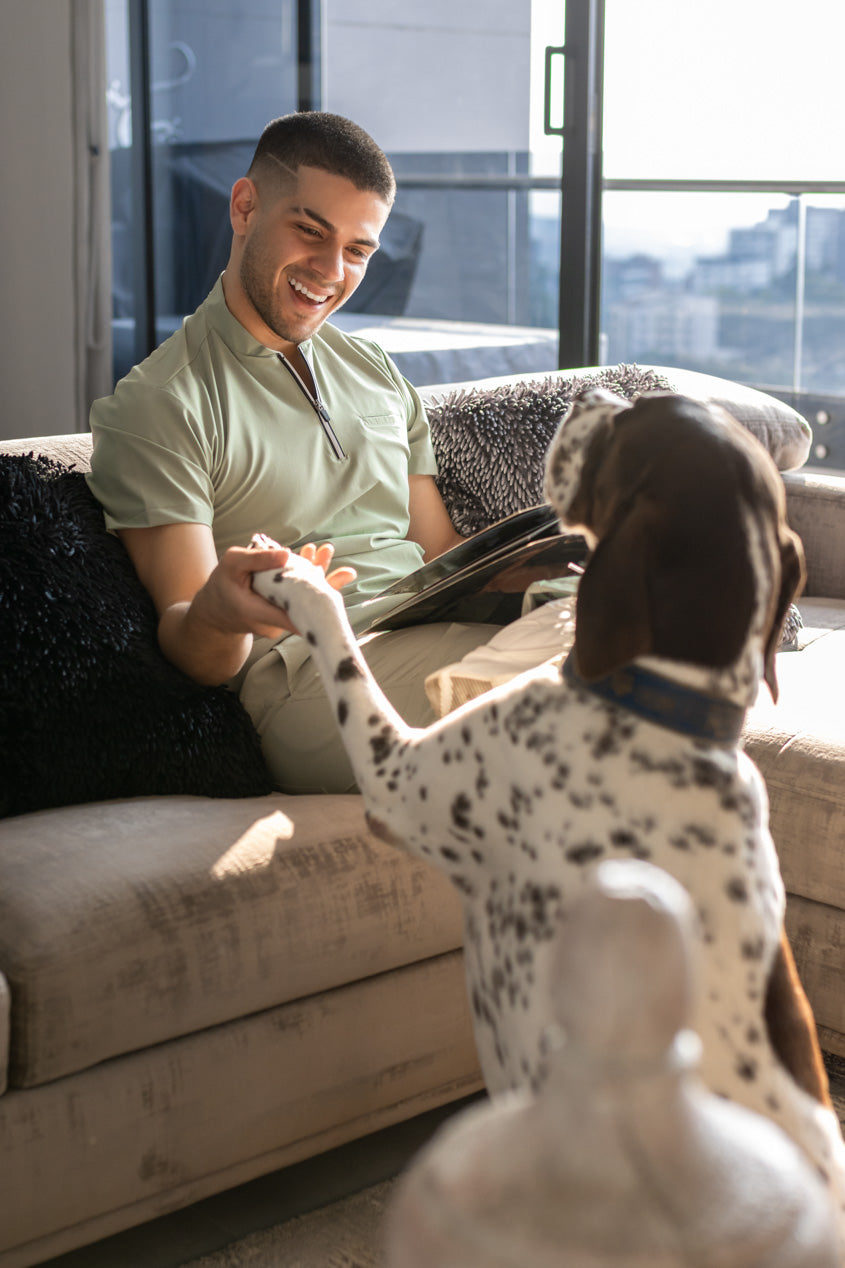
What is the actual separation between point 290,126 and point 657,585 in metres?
1.32

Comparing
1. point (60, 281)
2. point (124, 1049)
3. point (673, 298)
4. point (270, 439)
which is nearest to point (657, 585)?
point (124, 1049)

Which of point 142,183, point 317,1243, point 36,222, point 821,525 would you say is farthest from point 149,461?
point 142,183

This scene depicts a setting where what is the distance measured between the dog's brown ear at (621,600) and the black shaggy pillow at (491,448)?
1.39 m

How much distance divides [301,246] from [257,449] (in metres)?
0.31

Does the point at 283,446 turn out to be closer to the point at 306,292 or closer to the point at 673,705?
the point at 306,292

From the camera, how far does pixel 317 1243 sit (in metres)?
1.43

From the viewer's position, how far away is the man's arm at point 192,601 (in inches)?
55.6

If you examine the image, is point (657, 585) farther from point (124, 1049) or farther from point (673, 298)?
point (673, 298)

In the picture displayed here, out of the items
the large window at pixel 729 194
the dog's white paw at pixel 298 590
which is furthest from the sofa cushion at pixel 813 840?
the large window at pixel 729 194

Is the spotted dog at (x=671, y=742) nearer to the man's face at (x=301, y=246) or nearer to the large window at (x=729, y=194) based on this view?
the man's face at (x=301, y=246)

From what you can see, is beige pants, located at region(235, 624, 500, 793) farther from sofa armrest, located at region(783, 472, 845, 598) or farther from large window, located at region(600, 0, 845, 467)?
large window, located at region(600, 0, 845, 467)

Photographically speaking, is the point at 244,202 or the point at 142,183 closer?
the point at 244,202

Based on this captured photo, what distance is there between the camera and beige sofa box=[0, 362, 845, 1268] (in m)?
1.28

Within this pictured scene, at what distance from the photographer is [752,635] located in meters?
0.84
